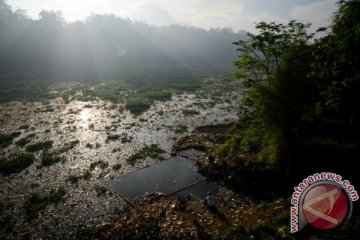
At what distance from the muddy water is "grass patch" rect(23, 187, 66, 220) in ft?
1.00

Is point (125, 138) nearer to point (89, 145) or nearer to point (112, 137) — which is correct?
point (112, 137)

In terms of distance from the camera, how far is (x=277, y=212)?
39.0ft

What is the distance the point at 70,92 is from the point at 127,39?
295ft

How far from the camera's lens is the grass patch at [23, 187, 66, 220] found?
1515 centimetres

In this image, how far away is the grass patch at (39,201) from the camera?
49.7 ft

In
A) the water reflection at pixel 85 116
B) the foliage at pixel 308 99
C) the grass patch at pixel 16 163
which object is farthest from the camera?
the water reflection at pixel 85 116

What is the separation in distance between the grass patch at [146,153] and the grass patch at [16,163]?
7.90m

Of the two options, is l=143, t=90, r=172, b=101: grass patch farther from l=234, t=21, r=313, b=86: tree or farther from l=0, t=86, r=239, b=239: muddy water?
l=234, t=21, r=313, b=86: tree

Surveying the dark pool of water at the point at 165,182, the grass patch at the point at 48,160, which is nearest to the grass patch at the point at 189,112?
the dark pool of water at the point at 165,182

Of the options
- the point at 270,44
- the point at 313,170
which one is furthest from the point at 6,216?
the point at 270,44

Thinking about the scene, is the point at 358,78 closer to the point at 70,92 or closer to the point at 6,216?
the point at 6,216

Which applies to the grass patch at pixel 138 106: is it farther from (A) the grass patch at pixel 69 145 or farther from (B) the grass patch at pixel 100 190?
(B) the grass patch at pixel 100 190

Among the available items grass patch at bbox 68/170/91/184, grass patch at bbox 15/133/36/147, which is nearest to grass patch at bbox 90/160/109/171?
grass patch at bbox 68/170/91/184

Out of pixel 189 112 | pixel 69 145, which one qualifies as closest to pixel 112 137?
pixel 69 145
